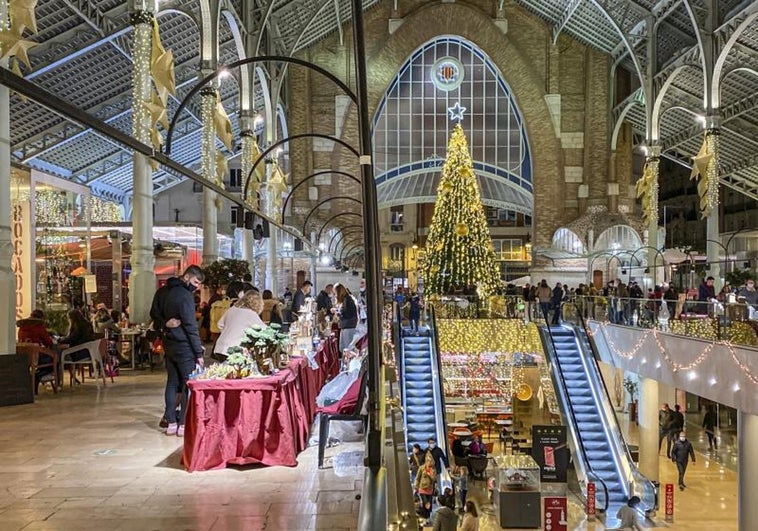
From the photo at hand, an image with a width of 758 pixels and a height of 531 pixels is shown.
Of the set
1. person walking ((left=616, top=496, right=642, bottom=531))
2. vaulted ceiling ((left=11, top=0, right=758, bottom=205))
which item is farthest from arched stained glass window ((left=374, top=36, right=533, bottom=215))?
person walking ((left=616, top=496, right=642, bottom=531))

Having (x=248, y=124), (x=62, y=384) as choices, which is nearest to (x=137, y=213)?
(x=62, y=384)

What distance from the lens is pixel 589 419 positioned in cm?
1728

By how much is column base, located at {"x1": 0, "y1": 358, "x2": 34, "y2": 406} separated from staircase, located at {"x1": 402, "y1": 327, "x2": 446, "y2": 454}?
8955 millimetres

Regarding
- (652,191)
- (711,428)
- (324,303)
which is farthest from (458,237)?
(324,303)

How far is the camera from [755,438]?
1297 cm

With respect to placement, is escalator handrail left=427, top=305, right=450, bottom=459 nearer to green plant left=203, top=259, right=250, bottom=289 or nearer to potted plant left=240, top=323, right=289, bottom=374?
green plant left=203, top=259, right=250, bottom=289

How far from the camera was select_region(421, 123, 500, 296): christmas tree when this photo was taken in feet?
85.5

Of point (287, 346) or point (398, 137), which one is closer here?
point (287, 346)

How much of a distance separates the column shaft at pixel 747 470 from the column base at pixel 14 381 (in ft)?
35.9

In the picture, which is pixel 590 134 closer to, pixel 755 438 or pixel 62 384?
pixel 755 438

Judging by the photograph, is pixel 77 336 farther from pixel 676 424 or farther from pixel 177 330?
pixel 676 424

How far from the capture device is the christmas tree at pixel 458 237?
26.0 metres

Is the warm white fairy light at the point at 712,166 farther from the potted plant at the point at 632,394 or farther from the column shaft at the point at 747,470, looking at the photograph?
the potted plant at the point at 632,394

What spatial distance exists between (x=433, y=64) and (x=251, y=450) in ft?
98.3
